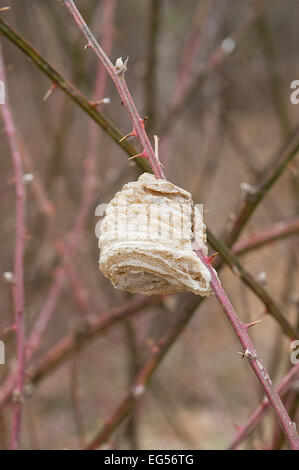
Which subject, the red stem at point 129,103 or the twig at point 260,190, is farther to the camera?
the twig at point 260,190

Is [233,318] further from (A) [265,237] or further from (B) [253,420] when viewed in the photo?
(A) [265,237]

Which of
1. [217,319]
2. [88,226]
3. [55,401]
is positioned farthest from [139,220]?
[217,319]

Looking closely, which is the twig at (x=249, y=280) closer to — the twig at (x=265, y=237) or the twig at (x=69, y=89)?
the twig at (x=69, y=89)

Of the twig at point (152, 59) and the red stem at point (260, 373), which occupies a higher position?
the twig at point (152, 59)

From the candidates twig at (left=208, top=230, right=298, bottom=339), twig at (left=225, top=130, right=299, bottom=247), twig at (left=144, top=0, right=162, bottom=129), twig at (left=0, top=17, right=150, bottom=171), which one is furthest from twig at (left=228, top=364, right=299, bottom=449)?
twig at (left=144, top=0, right=162, bottom=129)

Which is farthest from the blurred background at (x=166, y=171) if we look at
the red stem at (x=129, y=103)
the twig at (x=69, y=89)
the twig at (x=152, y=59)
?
the red stem at (x=129, y=103)

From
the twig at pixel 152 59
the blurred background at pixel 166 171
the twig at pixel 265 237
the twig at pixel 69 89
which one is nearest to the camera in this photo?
the twig at pixel 69 89

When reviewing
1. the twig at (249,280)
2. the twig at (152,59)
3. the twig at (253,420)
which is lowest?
the twig at (253,420)

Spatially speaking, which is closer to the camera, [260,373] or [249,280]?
[260,373]

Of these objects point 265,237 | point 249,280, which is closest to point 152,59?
point 265,237

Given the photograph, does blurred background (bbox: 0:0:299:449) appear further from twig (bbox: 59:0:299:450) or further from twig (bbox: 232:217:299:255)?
twig (bbox: 59:0:299:450)
